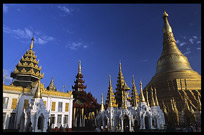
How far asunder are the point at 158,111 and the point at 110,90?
453 inches

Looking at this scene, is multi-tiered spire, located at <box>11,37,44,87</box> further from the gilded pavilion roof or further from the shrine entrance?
the shrine entrance

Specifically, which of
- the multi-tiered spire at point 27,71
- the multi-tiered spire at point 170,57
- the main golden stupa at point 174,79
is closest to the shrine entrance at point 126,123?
the main golden stupa at point 174,79

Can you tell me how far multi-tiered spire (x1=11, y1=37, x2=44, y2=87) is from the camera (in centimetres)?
3094

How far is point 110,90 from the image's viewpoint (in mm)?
36719

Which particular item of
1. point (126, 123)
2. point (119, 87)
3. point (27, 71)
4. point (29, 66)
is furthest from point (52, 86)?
point (126, 123)

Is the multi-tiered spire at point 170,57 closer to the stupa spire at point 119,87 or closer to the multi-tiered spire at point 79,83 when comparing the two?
the stupa spire at point 119,87

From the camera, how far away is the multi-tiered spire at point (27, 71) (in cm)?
3094

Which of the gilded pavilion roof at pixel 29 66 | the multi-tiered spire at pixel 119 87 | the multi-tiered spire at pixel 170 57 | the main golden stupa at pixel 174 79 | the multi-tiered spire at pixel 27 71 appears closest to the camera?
the multi-tiered spire at pixel 27 71

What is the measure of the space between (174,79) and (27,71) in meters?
38.1

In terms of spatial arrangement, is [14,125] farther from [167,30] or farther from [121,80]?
[167,30]

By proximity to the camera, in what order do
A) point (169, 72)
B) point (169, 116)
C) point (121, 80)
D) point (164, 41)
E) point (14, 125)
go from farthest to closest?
point (164, 41) < point (169, 72) < point (121, 80) < point (169, 116) < point (14, 125)

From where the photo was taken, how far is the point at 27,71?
105ft

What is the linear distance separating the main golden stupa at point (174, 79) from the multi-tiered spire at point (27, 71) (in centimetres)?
3047

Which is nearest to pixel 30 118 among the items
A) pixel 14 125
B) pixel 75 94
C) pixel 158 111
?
pixel 14 125
